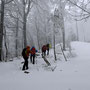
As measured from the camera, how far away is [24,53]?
8422mm

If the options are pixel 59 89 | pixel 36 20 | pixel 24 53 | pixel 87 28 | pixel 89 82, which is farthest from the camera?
pixel 87 28

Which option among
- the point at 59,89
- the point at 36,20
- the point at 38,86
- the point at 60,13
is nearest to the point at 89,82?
the point at 59,89

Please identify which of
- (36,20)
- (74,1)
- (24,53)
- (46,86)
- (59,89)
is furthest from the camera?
(36,20)

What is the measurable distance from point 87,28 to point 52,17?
6935 centimetres

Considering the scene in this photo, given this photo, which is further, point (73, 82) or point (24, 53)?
point (24, 53)

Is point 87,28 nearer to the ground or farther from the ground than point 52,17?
farther from the ground

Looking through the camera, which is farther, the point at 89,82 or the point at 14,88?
the point at 89,82

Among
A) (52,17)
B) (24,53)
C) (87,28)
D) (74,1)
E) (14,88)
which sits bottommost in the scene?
(14,88)

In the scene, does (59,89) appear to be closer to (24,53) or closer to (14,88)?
(14,88)

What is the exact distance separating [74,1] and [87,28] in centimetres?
7589

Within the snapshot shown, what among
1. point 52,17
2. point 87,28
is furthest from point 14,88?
point 87,28

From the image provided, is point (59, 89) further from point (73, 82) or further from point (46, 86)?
point (73, 82)

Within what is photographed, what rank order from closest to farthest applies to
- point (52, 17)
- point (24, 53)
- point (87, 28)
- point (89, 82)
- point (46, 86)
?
point (46, 86) < point (89, 82) < point (24, 53) < point (52, 17) < point (87, 28)

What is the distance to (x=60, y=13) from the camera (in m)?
13.9
